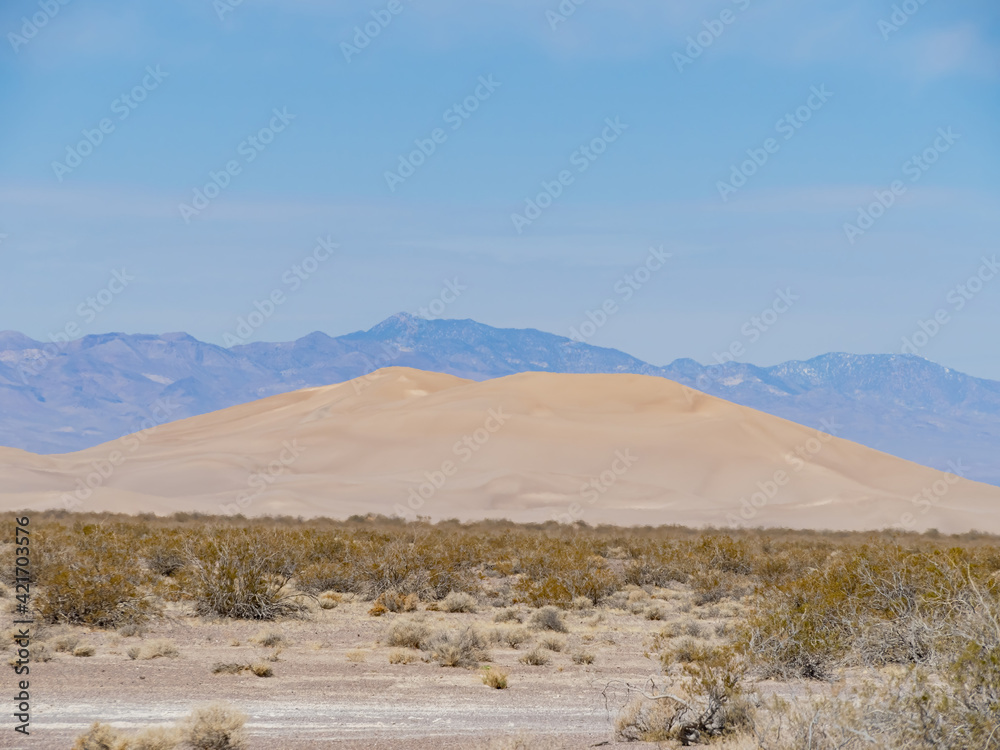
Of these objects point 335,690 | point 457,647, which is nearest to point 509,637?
point 457,647

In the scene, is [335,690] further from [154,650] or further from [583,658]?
[583,658]

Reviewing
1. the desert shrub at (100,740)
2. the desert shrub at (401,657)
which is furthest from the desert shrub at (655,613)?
the desert shrub at (100,740)

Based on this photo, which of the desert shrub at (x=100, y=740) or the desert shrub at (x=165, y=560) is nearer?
the desert shrub at (x=100, y=740)

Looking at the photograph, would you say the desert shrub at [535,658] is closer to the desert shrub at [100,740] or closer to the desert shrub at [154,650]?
the desert shrub at [154,650]

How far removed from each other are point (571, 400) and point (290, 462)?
27.5 metres

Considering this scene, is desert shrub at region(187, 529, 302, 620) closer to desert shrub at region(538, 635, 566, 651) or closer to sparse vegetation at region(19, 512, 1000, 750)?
sparse vegetation at region(19, 512, 1000, 750)

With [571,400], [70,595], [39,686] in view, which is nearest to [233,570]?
[70,595]

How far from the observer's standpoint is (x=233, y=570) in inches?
666
